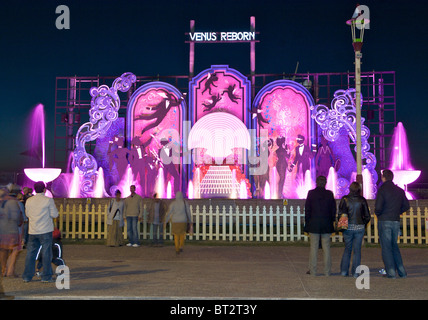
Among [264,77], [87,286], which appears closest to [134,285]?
[87,286]

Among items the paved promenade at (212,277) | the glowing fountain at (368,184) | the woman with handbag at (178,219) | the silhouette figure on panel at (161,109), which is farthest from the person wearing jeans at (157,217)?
the glowing fountain at (368,184)

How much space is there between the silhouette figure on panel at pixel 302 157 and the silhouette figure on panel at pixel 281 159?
0.43 m

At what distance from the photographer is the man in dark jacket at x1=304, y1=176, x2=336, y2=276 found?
8.88 m

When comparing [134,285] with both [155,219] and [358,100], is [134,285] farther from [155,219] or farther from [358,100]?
[358,100]

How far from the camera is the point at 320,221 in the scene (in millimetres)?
8898

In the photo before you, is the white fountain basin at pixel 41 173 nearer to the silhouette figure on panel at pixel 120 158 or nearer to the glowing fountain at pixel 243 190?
the silhouette figure on panel at pixel 120 158

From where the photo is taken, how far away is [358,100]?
14227mm

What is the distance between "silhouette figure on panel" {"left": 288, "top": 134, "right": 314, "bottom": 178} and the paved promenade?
12.9 meters

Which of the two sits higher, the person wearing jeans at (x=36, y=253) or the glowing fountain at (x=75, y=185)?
the glowing fountain at (x=75, y=185)

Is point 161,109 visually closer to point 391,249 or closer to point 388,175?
point 388,175

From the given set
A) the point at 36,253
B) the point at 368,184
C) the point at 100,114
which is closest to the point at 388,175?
the point at 36,253

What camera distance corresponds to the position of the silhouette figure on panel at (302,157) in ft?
→ 83.9

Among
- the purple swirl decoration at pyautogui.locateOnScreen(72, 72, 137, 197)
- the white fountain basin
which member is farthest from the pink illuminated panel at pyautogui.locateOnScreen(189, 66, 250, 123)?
the white fountain basin

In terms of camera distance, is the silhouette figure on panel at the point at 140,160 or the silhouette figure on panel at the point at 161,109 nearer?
the silhouette figure on panel at the point at 140,160
